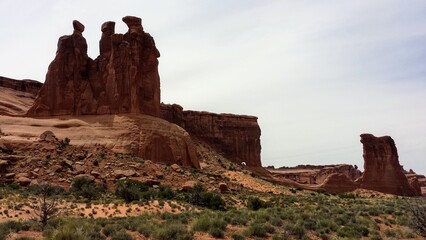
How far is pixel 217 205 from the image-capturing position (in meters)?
30.7

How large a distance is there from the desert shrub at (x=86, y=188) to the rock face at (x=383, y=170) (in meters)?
52.7

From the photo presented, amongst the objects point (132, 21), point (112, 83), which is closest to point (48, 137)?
point (112, 83)

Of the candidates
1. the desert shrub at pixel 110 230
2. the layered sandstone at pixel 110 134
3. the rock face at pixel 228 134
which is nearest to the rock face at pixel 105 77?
the layered sandstone at pixel 110 134

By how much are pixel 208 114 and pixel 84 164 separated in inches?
1605

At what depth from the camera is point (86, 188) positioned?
30766 millimetres

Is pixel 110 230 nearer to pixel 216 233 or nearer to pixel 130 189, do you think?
pixel 216 233

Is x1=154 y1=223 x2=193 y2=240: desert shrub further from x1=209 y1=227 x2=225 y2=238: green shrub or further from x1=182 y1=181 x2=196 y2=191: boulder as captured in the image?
x1=182 y1=181 x2=196 y2=191: boulder

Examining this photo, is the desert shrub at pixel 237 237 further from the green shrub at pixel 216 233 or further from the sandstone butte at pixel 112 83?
the sandstone butte at pixel 112 83

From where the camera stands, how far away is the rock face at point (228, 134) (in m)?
74.3

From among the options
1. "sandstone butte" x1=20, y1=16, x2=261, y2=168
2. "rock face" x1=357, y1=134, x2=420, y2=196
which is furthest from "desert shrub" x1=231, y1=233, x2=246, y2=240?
"rock face" x1=357, y1=134, x2=420, y2=196

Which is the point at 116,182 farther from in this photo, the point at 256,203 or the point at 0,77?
the point at 0,77

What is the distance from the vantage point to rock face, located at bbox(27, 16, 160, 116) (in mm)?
44969

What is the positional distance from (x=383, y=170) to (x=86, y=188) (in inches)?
2250

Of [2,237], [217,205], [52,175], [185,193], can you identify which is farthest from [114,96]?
[2,237]
